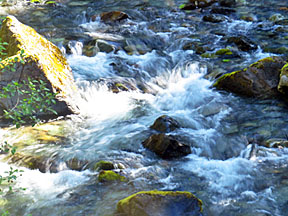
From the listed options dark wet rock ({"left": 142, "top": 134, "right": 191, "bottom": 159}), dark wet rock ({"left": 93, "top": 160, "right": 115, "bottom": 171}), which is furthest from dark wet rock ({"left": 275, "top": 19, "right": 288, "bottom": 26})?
dark wet rock ({"left": 93, "top": 160, "right": 115, "bottom": 171})

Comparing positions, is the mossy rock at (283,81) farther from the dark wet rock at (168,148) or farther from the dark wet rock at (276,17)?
the dark wet rock at (276,17)

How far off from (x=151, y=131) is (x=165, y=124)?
350 millimetres

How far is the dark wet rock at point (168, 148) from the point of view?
611 cm

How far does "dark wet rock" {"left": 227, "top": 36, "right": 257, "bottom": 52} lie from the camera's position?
11.4 m

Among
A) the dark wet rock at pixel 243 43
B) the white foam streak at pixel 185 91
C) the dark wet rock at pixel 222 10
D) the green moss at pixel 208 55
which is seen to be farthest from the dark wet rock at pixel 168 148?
the dark wet rock at pixel 222 10

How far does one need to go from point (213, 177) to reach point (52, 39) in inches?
357

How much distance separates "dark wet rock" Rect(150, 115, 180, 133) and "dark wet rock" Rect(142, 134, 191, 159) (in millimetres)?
762

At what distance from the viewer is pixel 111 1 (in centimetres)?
1867

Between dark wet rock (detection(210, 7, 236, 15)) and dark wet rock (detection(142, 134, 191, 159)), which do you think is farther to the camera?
dark wet rock (detection(210, 7, 236, 15))

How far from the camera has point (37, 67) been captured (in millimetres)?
7125

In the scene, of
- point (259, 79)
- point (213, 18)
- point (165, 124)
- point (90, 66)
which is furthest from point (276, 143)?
point (213, 18)

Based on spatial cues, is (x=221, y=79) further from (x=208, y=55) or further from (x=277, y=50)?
(x=277, y=50)

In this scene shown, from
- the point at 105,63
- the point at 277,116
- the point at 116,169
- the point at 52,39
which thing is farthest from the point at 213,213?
the point at 52,39

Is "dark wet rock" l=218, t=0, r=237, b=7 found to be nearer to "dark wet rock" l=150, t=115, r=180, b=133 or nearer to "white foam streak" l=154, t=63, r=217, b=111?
"white foam streak" l=154, t=63, r=217, b=111
